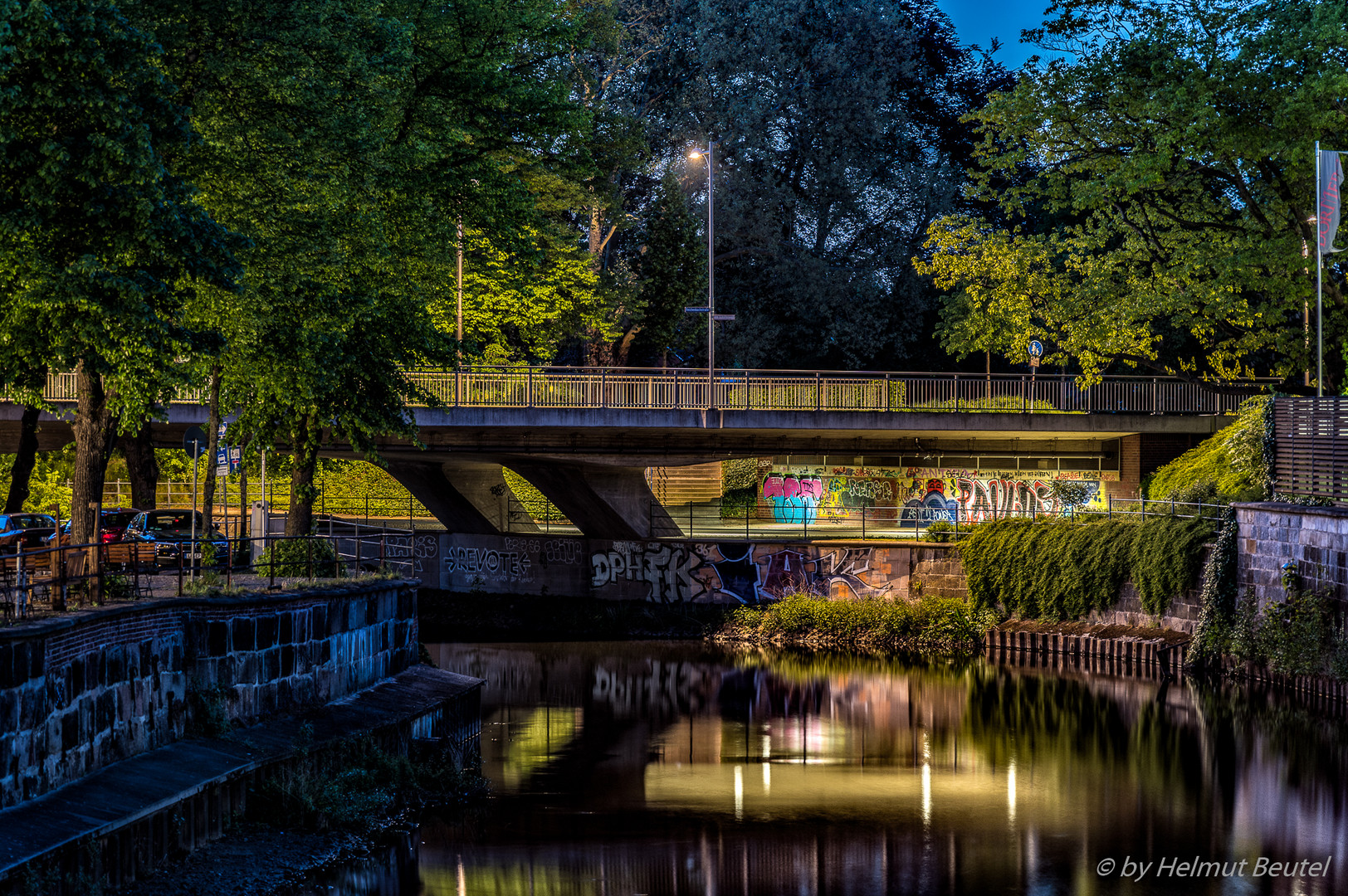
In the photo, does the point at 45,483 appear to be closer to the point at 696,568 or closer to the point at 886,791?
the point at 696,568

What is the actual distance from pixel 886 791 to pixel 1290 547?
12.0 metres

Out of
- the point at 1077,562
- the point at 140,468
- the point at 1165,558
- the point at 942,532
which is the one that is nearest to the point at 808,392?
the point at 942,532

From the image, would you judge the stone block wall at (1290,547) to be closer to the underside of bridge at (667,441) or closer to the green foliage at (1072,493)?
the underside of bridge at (667,441)

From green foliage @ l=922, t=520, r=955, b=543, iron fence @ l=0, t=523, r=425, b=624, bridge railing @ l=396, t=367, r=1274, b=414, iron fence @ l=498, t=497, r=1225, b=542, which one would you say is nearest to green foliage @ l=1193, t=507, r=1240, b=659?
iron fence @ l=498, t=497, r=1225, b=542

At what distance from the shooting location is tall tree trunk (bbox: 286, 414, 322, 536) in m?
29.0

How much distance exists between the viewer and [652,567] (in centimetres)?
4591

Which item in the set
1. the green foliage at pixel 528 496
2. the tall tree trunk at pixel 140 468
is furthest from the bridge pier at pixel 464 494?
the tall tree trunk at pixel 140 468

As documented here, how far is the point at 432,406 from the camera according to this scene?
30.9m

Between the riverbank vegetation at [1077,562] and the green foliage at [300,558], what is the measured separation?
759 inches

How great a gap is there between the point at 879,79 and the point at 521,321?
2045 cm

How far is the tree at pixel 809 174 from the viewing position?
6122 centimetres

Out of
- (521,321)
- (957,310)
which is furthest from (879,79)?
(521,321)

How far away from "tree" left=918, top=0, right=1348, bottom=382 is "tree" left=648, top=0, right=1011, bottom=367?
51.4 feet

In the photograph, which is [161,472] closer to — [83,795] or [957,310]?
[957,310]
